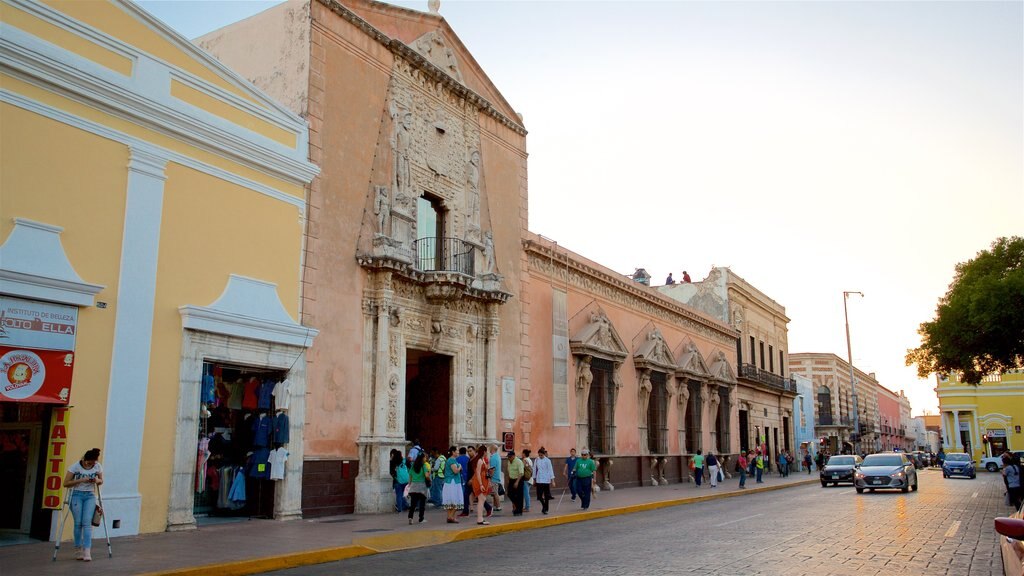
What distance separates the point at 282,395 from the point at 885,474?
64.0 ft

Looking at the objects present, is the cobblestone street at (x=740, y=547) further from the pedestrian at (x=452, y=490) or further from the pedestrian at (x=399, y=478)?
the pedestrian at (x=399, y=478)

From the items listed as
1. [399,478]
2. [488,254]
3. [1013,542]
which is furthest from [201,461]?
[1013,542]

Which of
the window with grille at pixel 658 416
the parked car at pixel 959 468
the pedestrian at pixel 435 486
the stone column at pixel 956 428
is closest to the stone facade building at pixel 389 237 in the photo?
the pedestrian at pixel 435 486

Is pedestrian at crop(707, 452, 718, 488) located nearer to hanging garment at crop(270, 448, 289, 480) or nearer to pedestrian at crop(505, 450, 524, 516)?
pedestrian at crop(505, 450, 524, 516)

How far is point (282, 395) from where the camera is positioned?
602 inches

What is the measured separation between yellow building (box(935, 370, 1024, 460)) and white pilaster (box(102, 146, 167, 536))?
66.4 m

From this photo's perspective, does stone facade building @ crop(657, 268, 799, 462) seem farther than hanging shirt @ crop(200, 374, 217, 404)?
Yes

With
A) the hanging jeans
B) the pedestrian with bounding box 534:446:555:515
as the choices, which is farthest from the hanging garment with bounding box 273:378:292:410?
the pedestrian with bounding box 534:446:555:515

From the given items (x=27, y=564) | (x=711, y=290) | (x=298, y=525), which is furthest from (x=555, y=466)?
(x=711, y=290)

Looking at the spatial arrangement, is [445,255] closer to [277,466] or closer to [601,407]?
[277,466]

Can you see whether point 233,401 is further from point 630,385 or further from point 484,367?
point 630,385

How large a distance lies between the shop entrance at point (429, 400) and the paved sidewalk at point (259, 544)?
2.97m

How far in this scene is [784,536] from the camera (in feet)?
41.6

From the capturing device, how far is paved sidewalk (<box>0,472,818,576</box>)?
9430 millimetres
